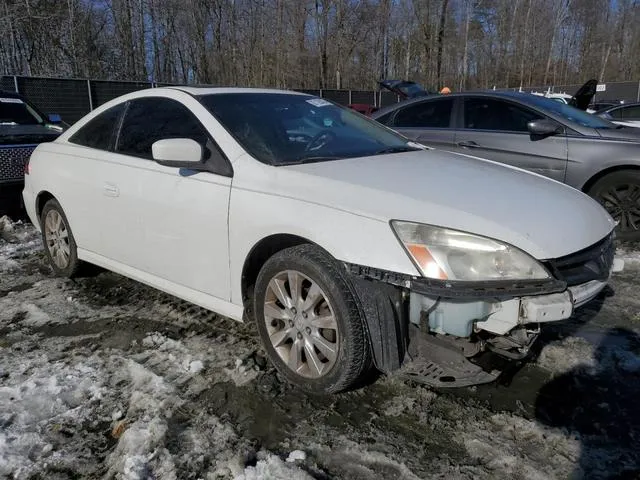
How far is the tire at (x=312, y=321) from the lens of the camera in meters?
2.45

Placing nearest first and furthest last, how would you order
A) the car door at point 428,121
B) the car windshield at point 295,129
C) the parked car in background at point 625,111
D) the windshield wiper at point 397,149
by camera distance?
the car windshield at point 295,129 < the windshield wiper at point 397,149 < the car door at point 428,121 < the parked car in background at point 625,111

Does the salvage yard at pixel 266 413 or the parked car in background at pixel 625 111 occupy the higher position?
the parked car in background at pixel 625 111

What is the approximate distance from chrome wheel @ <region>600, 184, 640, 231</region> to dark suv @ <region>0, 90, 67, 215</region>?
663cm

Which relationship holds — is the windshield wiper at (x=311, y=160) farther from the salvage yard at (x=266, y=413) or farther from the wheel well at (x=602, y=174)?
the wheel well at (x=602, y=174)

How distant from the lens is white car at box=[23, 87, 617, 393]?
2.28 m

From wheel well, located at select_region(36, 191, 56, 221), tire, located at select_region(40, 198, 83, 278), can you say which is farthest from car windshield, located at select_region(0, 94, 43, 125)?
tire, located at select_region(40, 198, 83, 278)

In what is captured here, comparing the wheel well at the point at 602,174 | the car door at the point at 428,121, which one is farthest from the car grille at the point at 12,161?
the wheel well at the point at 602,174

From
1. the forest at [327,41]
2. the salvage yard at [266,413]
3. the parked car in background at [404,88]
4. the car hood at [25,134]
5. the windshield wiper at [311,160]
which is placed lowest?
the salvage yard at [266,413]

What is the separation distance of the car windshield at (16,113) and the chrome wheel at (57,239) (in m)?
3.65

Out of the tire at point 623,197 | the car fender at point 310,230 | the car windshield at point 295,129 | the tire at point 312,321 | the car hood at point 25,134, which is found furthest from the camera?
the car hood at point 25,134

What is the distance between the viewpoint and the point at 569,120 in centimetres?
565

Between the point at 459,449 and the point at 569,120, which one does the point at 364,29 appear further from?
the point at 459,449

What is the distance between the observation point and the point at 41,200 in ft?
15.2

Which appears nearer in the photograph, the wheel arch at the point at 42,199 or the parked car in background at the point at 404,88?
the wheel arch at the point at 42,199
